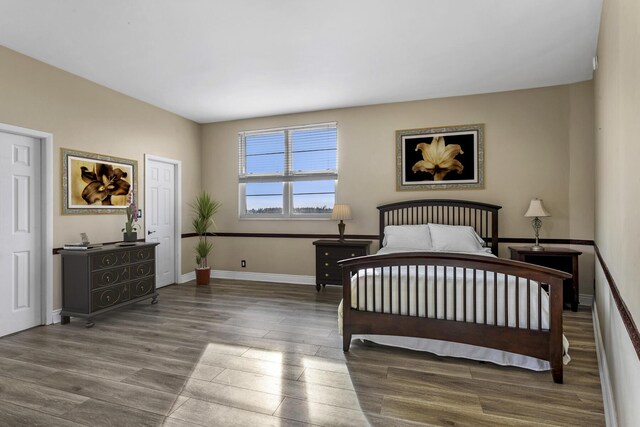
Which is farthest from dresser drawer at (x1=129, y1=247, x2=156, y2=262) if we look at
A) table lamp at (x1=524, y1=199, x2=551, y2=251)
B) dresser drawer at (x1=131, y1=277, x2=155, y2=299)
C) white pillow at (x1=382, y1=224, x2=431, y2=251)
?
table lamp at (x1=524, y1=199, x2=551, y2=251)

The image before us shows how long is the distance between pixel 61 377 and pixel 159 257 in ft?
9.87

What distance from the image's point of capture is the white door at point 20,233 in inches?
133

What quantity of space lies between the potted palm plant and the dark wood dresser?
1.39 meters

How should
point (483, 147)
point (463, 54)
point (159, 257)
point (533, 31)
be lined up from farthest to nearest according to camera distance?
1. point (159, 257)
2. point (483, 147)
3. point (463, 54)
4. point (533, 31)

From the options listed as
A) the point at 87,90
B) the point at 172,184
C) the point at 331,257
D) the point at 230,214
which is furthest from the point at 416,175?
the point at 87,90

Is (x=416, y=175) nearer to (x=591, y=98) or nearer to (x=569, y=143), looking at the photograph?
(x=569, y=143)

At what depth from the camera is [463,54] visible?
355 centimetres

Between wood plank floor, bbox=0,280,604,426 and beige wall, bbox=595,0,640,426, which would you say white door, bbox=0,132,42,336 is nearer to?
wood plank floor, bbox=0,280,604,426

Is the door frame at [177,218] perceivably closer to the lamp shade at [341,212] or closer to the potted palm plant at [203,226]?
the potted palm plant at [203,226]

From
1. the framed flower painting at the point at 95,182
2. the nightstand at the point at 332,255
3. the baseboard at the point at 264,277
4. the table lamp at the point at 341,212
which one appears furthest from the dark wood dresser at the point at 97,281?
the table lamp at the point at 341,212

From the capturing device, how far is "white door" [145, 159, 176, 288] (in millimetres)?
5164

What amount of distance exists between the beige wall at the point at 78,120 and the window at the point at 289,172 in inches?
51.6

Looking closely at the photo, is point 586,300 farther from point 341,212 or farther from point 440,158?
point 341,212

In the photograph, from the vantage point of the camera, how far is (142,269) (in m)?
4.37
